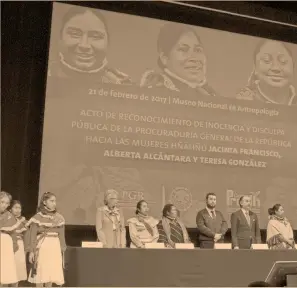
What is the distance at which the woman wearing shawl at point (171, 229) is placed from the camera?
588 centimetres

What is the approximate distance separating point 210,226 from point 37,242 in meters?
1.95

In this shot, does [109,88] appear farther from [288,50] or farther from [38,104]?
[288,50]

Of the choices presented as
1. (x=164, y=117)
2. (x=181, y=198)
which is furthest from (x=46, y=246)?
(x=164, y=117)

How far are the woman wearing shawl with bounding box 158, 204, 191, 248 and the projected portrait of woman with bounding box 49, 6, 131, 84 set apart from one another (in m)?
1.79

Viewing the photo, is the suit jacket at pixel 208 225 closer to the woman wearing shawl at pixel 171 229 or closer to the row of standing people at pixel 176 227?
the row of standing people at pixel 176 227

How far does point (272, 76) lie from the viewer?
7.56 meters

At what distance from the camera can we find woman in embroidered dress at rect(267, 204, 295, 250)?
6277 millimetres

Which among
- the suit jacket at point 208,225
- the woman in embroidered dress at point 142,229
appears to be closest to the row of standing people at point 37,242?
the woman in embroidered dress at point 142,229

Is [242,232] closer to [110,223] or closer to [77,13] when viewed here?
[110,223]

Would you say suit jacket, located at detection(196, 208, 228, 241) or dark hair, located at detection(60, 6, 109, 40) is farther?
dark hair, located at detection(60, 6, 109, 40)

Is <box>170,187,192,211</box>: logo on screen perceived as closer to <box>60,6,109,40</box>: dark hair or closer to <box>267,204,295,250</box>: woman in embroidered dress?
<box>267,204,295,250</box>: woman in embroidered dress

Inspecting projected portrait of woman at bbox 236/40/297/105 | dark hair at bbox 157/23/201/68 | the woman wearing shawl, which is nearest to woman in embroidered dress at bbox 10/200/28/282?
the woman wearing shawl

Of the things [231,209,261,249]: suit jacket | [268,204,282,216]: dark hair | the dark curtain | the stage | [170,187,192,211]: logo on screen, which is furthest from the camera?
[170,187,192,211]: logo on screen

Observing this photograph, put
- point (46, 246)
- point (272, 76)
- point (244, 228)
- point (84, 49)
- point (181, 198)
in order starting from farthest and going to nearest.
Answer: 1. point (272, 76)
2. point (181, 198)
3. point (84, 49)
4. point (244, 228)
5. point (46, 246)
